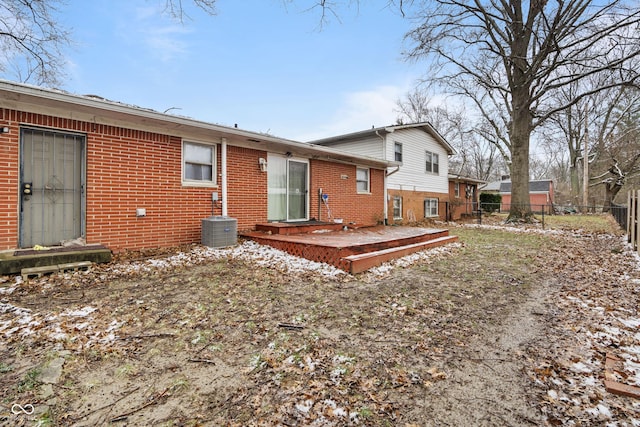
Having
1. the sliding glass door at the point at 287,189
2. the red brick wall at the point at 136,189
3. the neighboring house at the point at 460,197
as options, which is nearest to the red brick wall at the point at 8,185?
the red brick wall at the point at 136,189

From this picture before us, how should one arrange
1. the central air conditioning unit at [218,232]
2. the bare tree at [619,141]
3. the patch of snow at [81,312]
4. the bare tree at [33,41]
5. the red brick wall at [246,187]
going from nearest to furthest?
1. the patch of snow at [81,312]
2. the central air conditioning unit at [218,232]
3. the red brick wall at [246,187]
4. the bare tree at [33,41]
5. the bare tree at [619,141]

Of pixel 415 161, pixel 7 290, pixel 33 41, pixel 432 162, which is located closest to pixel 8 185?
pixel 7 290

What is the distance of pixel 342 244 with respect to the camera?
20.2ft

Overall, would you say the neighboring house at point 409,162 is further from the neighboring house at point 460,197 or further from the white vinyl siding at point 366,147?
the neighboring house at point 460,197

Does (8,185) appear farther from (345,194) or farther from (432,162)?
(432,162)

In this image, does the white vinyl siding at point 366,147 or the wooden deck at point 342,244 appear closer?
the wooden deck at point 342,244

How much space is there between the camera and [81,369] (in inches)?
94.0

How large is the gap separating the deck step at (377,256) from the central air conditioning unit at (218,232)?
2.90 m

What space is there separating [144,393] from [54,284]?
3283mm

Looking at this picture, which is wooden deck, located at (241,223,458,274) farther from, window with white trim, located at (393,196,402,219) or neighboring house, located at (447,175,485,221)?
neighboring house, located at (447,175,485,221)

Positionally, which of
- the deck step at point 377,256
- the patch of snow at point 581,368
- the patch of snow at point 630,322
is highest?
the deck step at point 377,256

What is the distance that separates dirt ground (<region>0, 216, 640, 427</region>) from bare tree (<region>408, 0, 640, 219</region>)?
1105cm

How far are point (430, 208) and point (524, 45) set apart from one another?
28.7 ft

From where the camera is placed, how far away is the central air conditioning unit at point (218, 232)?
6.76m
